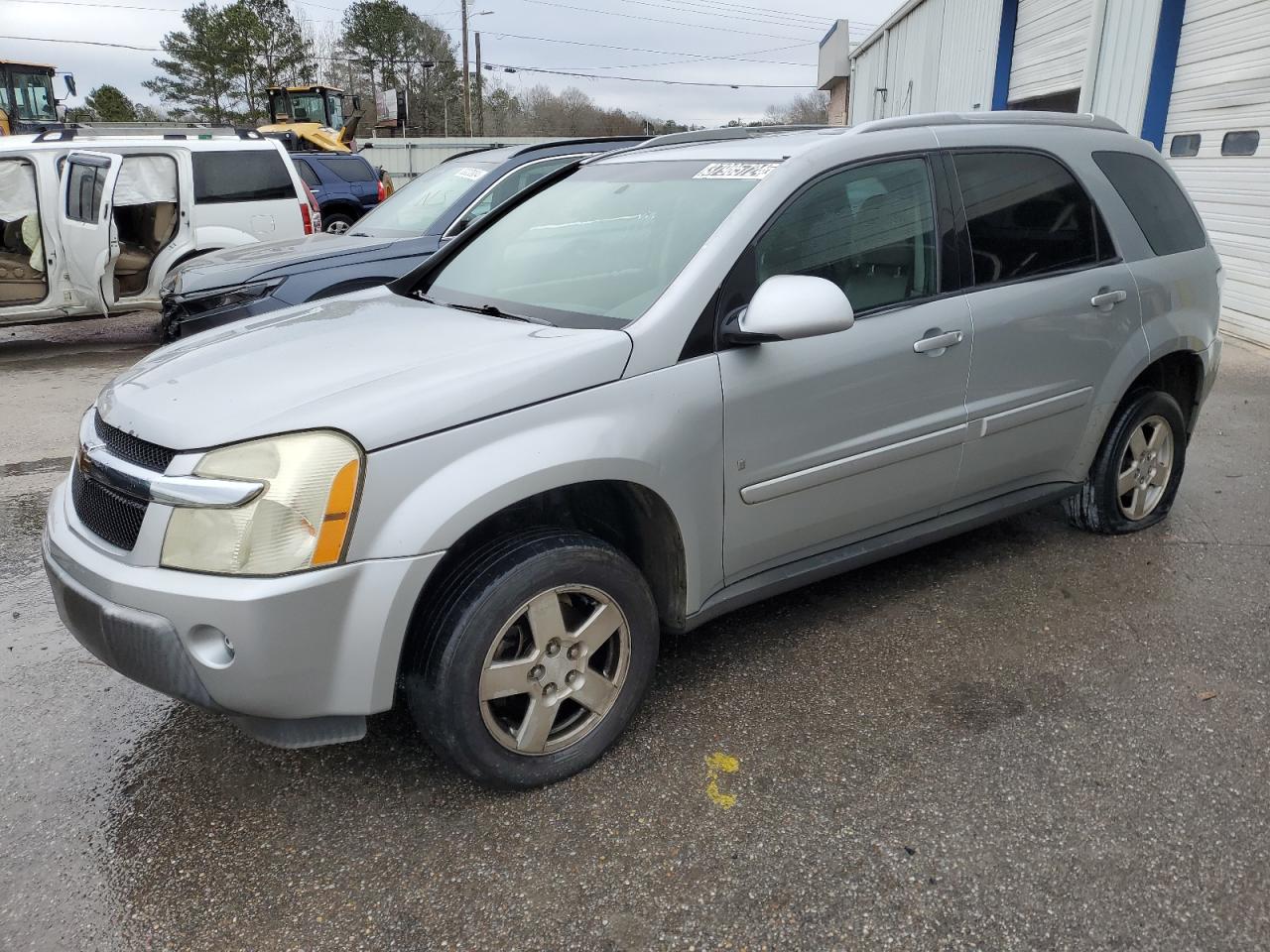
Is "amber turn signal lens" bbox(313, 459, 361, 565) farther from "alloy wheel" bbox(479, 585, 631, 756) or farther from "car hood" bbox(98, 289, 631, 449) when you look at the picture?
"alloy wheel" bbox(479, 585, 631, 756)

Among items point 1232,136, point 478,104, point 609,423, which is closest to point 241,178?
point 609,423

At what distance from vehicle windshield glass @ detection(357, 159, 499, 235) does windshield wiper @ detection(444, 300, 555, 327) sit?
4.14 m

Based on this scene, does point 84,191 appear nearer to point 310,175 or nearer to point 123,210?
point 123,210

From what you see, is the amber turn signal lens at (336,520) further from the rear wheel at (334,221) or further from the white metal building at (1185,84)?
the rear wheel at (334,221)

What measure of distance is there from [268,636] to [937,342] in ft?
7.45

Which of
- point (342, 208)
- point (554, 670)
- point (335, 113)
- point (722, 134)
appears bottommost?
point (554, 670)

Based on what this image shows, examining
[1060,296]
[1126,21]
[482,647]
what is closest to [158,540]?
[482,647]

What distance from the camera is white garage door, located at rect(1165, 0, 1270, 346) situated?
9188mm

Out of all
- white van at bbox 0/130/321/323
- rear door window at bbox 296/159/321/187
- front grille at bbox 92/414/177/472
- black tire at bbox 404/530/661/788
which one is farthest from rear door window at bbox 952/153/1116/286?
rear door window at bbox 296/159/321/187

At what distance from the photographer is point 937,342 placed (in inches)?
127

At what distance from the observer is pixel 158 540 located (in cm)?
225

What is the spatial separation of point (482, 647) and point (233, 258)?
5.71 m

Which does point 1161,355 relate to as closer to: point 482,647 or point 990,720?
point 990,720

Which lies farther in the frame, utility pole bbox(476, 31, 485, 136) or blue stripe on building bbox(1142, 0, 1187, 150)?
utility pole bbox(476, 31, 485, 136)
